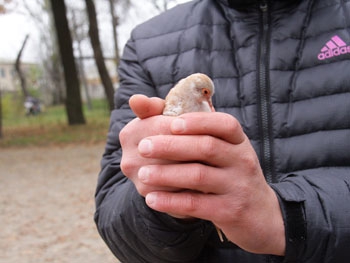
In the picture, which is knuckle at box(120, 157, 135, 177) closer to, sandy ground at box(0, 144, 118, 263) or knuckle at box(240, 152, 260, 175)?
knuckle at box(240, 152, 260, 175)

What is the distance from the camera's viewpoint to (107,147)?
1681 millimetres

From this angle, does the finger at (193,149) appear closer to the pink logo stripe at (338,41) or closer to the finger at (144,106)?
the finger at (144,106)

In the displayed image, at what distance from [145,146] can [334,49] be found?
100 cm

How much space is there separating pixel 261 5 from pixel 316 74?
1.25ft

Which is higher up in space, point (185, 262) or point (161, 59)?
point (161, 59)

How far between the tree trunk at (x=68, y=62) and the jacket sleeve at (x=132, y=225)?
14.5 meters

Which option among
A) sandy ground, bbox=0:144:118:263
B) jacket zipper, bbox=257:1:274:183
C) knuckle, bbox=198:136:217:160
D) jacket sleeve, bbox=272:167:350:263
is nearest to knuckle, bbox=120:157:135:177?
knuckle, bbox=198:136:217:160

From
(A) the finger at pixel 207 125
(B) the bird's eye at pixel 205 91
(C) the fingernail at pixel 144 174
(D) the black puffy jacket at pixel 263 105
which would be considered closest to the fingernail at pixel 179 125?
(A) the finger at pixel 207 125

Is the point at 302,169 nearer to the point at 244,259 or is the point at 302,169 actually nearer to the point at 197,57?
the point at 244,259

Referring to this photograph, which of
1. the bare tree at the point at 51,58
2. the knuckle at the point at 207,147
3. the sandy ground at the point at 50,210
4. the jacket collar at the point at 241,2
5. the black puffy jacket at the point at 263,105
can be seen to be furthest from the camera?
the bare tree at the point at 51,58

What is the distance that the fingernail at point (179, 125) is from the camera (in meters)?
0.89

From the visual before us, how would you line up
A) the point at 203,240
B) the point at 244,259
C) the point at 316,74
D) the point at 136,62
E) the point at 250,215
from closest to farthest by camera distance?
the point at 250,215, the point at 203,240, the point at 244,259, the point at 316,74, the point at 136,62

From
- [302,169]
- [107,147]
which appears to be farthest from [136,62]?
[302,169]

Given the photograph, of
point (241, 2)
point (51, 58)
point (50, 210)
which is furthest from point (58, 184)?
point (51, 58)
